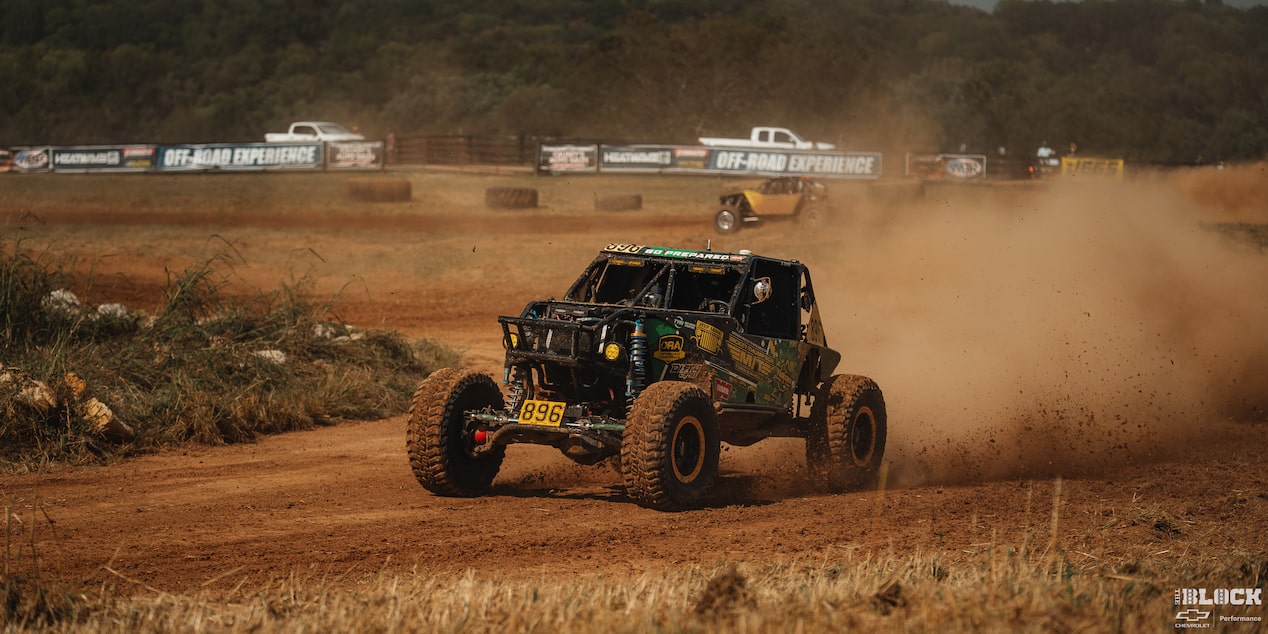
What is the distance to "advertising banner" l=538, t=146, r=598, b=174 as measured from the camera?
1762 inches

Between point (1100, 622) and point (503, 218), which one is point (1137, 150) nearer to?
point (503, 218)

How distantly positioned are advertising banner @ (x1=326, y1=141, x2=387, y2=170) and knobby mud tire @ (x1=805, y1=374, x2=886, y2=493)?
3592 centimetres

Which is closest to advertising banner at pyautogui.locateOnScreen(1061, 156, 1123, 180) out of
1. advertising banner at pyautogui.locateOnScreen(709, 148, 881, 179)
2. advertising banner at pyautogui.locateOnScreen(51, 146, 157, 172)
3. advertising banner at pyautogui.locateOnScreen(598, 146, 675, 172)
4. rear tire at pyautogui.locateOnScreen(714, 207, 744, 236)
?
advertising banner at pyautogui.locateOnScreen(709, 148, 881, 179)

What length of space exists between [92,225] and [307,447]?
21.1 metres

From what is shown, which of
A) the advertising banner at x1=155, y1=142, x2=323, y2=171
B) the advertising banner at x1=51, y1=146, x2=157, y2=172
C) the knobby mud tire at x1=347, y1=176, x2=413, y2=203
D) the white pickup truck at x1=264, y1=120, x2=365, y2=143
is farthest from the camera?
the white pickup truck at x1=264, y1=120, x2=365, y2=143

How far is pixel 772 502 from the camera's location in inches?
406

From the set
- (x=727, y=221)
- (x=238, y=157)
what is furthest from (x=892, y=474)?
(x=238, y=157)

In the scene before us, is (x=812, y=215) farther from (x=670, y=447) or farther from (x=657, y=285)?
(x=670, y=447)

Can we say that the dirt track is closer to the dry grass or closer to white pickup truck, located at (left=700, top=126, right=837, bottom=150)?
the dry grass

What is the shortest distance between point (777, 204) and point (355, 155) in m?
19.7

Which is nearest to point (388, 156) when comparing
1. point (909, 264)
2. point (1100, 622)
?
point (909, 264)

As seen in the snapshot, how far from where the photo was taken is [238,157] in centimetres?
4553

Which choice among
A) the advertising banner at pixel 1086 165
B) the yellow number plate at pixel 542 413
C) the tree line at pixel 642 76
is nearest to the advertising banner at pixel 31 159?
the tree line at pixel 642 76

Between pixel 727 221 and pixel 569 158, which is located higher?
pixel 569 158
